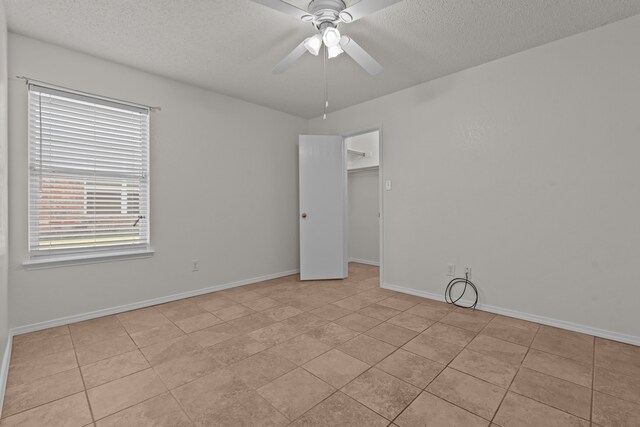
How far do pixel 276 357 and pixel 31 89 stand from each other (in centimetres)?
303

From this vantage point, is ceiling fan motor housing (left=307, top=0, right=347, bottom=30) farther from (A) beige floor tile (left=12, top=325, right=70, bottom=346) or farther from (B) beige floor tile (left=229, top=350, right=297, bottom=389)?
(A) beige floor tile (left=12, top=325, right=70, bottom=346)

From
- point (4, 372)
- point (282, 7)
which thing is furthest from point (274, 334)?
point (282, 7)

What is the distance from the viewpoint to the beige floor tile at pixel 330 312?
284 cm

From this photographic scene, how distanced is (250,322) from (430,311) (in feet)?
5.86

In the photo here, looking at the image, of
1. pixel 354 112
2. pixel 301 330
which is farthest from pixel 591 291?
pixel 354 112

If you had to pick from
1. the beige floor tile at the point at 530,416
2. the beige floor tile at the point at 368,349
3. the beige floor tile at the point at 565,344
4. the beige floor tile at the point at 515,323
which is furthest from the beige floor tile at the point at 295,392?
the beige floor tile at the point at 515,323

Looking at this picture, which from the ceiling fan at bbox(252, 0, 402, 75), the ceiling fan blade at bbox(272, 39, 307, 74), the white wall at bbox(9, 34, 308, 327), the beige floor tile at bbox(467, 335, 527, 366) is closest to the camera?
the ceiling fan at bbox(252, 0, 402, 75)

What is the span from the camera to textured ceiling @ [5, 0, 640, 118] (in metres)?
2.11

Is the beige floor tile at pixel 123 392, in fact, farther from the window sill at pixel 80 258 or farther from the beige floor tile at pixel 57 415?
the window sill at pixel 80 258

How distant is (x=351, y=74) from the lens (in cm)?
316

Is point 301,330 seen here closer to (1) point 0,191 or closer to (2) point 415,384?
(2) point 415,384

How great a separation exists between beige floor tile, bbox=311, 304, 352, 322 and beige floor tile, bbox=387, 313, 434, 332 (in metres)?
0.47

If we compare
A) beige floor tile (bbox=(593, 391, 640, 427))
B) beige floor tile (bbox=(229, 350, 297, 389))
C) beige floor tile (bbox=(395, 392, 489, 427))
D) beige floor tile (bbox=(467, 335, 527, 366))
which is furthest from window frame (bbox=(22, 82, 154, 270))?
beige floor tile (bbox=(593, 391, 640, 427))

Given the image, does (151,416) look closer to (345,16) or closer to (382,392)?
(382,392)
